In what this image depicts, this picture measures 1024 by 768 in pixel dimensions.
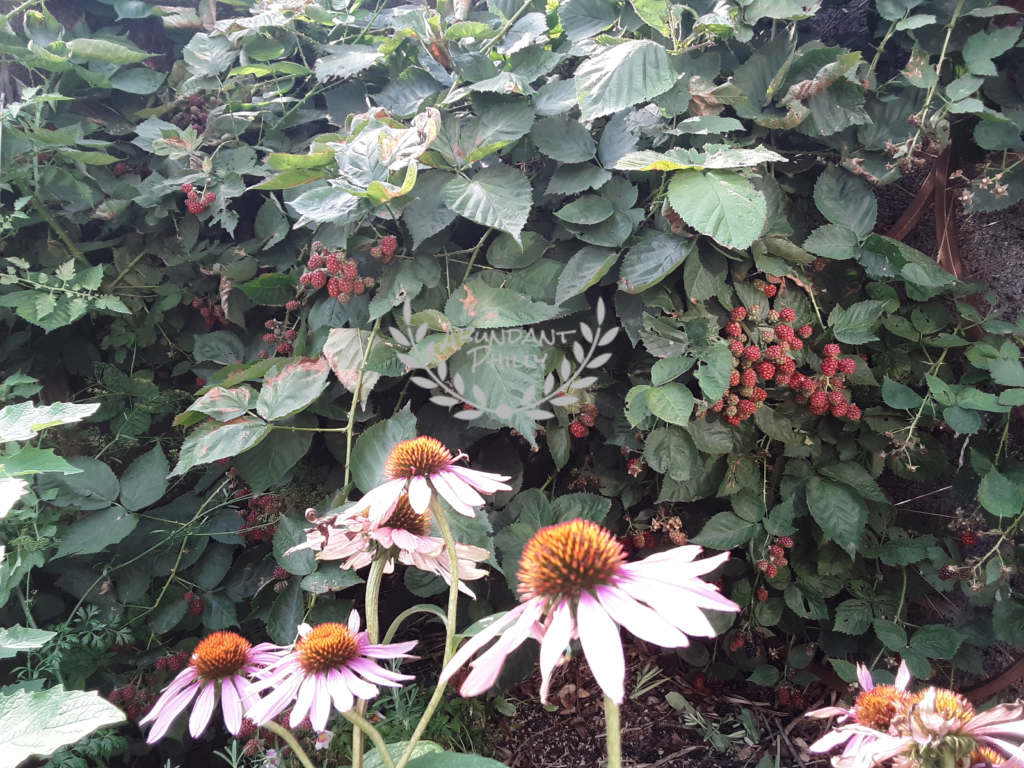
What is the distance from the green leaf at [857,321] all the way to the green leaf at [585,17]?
68 cm

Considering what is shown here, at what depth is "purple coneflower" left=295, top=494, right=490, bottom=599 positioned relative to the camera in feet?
1.81

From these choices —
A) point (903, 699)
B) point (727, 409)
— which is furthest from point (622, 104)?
point (903, 699)

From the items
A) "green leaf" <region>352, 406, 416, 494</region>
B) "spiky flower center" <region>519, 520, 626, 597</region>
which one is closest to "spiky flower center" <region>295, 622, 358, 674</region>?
"spiky flower center" <region>519, 520, 626, 597</region>

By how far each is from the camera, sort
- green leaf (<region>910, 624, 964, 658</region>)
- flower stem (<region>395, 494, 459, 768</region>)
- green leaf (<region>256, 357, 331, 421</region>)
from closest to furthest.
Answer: flower stem (<region>395, 494, 459, 768</region>) < green leaf (<region>256, 357, 331, 421</region>) < green leaf (<region>910, 624, 964, 658</region>)

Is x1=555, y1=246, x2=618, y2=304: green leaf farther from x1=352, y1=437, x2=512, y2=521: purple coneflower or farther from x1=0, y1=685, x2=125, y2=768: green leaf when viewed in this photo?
x1=0, y1=685, x2=125, y2=768: green leaf

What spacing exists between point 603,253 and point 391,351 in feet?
1.30

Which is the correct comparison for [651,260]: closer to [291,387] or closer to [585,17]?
[585,17]

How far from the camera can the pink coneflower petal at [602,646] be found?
33 centimetres

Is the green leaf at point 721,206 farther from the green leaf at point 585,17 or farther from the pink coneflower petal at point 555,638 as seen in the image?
the pink coneflower petal at point 555,638

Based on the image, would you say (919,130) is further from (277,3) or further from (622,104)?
(277,3)

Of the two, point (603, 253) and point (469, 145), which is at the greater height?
point (469, 145)

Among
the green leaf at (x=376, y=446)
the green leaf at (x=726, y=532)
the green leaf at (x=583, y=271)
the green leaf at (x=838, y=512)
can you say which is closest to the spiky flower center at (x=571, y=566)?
the green leaf at (x=376, y=446)

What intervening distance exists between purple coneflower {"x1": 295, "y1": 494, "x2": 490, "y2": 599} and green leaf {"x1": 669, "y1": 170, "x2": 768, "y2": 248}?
0.55m

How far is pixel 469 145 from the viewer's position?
969mm
